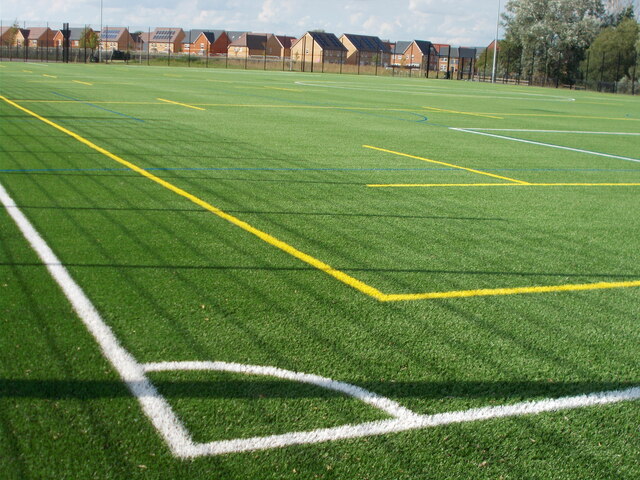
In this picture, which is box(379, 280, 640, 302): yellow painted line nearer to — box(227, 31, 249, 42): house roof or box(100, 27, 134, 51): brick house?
box(100, 27, 134, 51): brick house

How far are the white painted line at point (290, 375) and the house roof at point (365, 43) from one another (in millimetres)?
133156

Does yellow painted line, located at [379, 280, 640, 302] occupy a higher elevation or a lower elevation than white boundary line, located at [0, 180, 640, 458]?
higher

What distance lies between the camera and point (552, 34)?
69500 mm

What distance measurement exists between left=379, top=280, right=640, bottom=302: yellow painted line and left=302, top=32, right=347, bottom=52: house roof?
398 ft

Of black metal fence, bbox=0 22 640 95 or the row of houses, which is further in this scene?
the row of houses

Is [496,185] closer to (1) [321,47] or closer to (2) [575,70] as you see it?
(2) [575,70]

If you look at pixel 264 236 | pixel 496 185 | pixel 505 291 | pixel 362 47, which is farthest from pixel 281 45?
pixel 505 291

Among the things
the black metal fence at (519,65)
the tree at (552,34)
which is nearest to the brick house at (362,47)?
the black metal fence at (519,65)

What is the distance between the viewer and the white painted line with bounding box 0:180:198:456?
10.0 feet

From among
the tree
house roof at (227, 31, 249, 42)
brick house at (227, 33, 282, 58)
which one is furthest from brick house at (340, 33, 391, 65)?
the tree

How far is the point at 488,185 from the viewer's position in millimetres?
9523

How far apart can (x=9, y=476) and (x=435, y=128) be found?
15606 mm

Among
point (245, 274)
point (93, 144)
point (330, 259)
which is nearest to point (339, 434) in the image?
point (245, 274)

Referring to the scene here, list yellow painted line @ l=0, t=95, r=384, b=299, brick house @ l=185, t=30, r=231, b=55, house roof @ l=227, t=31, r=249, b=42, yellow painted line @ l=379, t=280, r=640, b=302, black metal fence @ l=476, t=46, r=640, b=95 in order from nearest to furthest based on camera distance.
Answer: yellow painted line @ l=379, t=280, r=640, b=302 → yellow painted line @ l=0, t=95, r=384, b=299 → black metal fence @ l=476, t=46, r=640, b=95 → brick house @ l=185, t=30, r=231, b=55 → house roof @ l=227, t=31, r=249, b=42
